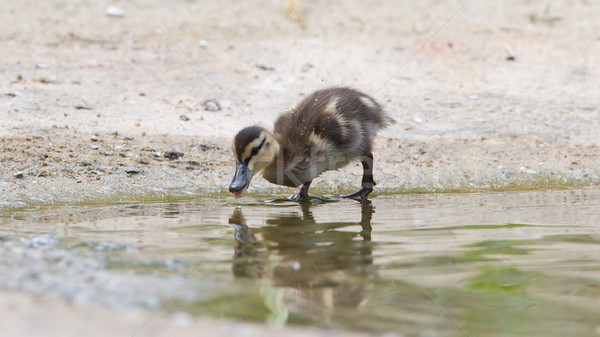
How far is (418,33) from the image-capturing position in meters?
8.81

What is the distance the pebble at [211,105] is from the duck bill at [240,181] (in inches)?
91.7

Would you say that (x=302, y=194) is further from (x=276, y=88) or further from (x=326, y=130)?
(x=276, y=88)

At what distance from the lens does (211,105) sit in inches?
274

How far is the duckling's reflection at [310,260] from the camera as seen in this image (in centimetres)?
286

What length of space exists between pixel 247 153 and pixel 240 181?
0.63ft

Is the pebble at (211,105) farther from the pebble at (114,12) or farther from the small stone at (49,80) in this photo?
the pebble at (114,12)

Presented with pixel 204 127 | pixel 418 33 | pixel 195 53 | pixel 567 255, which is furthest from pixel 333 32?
pixel 567 255

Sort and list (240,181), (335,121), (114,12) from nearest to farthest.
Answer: (240,181)
(335,121)
(114,12)

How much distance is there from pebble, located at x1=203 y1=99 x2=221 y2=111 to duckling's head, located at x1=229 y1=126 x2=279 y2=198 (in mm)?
2221

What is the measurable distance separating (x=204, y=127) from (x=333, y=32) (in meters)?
2.86

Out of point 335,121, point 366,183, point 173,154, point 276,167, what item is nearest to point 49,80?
point 173,154

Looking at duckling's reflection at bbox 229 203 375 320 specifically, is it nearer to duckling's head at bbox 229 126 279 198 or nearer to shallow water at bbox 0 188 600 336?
shallow water at bbox 0 188 600 336

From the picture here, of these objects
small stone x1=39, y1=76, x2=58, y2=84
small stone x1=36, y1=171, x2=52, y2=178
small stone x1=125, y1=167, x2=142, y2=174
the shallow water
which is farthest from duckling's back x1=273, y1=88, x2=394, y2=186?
small stone x1=39, y1=76, x2=58, y2=84

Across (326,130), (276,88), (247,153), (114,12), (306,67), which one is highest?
(114,12)
